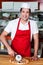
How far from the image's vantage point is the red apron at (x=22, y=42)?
6.40 ft

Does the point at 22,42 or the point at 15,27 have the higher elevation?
the point at 15,27

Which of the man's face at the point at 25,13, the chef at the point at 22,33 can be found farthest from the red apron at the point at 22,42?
the man's face at the point at 25,13

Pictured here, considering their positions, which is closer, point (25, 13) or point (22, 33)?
point (25, 13)

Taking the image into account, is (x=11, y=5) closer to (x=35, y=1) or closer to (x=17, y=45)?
(x=35, y=1)

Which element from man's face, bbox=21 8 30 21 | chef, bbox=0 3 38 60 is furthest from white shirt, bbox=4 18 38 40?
man's face, bbox=21 8 30 21

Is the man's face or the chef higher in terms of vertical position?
the man's face

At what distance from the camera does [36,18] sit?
259 centimetres

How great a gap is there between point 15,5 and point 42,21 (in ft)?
1.41

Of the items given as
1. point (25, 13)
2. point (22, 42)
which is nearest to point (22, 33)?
point (22, 42)

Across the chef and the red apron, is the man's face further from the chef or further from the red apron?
the red apron

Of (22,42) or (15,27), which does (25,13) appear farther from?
(22,42)

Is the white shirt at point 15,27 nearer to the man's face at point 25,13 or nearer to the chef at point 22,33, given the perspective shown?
the chef at point 22,33

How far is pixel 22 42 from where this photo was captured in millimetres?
1977

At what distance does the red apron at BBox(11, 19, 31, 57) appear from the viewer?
1.95m
